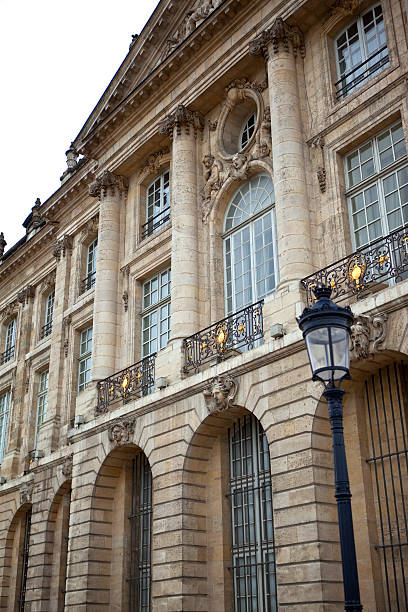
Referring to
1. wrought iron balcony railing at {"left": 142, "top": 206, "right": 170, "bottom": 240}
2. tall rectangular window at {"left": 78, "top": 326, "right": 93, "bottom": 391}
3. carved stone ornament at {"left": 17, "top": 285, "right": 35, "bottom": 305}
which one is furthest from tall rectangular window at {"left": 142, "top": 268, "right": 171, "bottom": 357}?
carved stone ornament at {"left": 17, "top": 285, "right": 35, "bottom": 305}

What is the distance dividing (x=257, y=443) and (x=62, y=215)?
12.9 meters

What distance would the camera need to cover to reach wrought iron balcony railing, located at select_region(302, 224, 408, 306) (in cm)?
1144

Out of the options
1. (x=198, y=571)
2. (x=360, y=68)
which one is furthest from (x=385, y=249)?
(x=198, y=571)

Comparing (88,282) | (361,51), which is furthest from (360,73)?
(88,282)

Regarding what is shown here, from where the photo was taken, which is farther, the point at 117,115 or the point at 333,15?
the point at 117,115

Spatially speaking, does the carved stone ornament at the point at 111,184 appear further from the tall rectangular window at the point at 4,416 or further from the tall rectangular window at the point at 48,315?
the tall rectangular window at the point at 4,416

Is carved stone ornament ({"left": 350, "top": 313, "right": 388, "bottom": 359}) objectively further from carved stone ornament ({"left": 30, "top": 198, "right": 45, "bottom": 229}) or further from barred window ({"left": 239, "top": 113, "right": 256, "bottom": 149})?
carved stone ornament ({"left": 30, "top": 198, "right": 45, "bottom": 229})

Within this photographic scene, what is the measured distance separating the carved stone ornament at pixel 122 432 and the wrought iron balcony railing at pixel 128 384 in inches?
31.6

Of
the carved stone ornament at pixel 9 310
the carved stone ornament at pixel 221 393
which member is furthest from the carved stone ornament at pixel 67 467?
the carved stone ornament at pixel 9 310

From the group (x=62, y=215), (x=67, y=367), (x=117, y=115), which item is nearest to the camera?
(x=117, y=115)

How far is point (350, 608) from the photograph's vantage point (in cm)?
599

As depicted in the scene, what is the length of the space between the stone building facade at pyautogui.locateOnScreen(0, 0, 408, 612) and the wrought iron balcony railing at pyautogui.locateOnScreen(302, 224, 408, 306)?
48 mm

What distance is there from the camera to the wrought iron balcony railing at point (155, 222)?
60.3 feet

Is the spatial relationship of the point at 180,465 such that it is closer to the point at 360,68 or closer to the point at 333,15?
the point at 360,68
